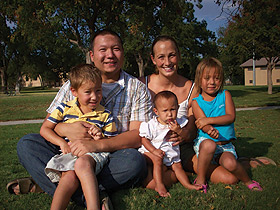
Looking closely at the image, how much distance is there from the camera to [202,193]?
3053 millimetres

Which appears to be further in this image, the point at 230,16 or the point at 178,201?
the point at 230,16

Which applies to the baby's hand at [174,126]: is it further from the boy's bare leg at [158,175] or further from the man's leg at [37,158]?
the man's leg at [37,158]

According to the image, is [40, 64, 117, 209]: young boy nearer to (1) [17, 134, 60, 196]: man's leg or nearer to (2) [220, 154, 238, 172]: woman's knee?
(1) [17, 134, 60, 196]: man's leg

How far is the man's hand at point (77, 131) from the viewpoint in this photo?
2906 millimetres

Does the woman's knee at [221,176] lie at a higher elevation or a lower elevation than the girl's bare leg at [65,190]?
lower

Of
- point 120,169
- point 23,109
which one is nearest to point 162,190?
point 120,169

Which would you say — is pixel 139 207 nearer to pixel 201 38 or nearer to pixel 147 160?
pixel 147 160

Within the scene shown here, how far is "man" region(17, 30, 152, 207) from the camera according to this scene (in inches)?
115

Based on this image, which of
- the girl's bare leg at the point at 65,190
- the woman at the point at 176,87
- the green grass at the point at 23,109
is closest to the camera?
the girl's bare leg at the point at 65,190

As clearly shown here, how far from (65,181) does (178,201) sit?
4.05 feet

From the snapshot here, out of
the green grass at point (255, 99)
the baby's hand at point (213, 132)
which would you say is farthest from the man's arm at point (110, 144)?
the green grass at point (255, 99)

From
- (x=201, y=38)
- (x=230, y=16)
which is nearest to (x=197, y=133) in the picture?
(x=230, y=16)

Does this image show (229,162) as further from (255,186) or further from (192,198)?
(192,198)

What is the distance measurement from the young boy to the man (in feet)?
0.30
